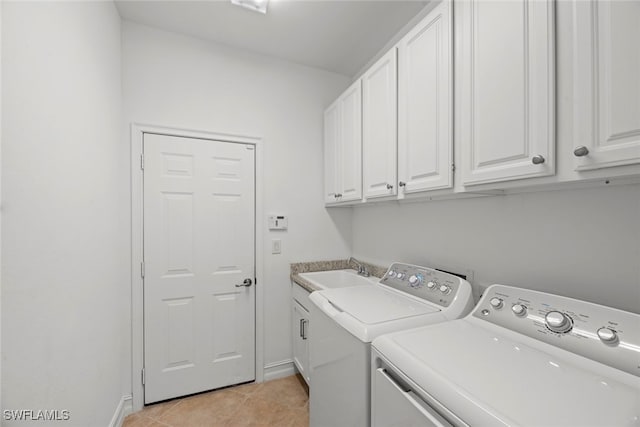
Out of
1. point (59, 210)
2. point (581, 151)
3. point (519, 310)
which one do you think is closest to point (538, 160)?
point (581, 151)

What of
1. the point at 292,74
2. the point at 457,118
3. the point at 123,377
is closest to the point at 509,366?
the point at 457,118

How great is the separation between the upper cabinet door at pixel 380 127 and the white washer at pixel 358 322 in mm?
581

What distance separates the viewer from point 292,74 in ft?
7.88

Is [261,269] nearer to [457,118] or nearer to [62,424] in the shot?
[62,424]

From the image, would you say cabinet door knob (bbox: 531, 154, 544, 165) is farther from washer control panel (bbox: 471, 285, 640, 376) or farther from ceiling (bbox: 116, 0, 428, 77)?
ceiling (bbox: 116, 0, 428, 77)

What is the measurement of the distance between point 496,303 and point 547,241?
348 millimetres

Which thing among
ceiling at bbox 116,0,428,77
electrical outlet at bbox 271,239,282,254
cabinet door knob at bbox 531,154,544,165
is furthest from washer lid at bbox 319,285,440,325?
ceiling at bbox 116,0,428,77

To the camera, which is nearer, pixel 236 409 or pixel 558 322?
pixel 558 322

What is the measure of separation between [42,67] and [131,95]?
1084mm

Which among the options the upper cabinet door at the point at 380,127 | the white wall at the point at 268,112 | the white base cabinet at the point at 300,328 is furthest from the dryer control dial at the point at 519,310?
the white wall at the point at 268,112

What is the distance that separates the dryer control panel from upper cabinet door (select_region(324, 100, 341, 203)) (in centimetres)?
85

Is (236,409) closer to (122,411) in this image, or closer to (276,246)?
(122,411)

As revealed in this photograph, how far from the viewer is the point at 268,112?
7.59 feet

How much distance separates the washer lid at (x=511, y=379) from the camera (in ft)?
1.92
